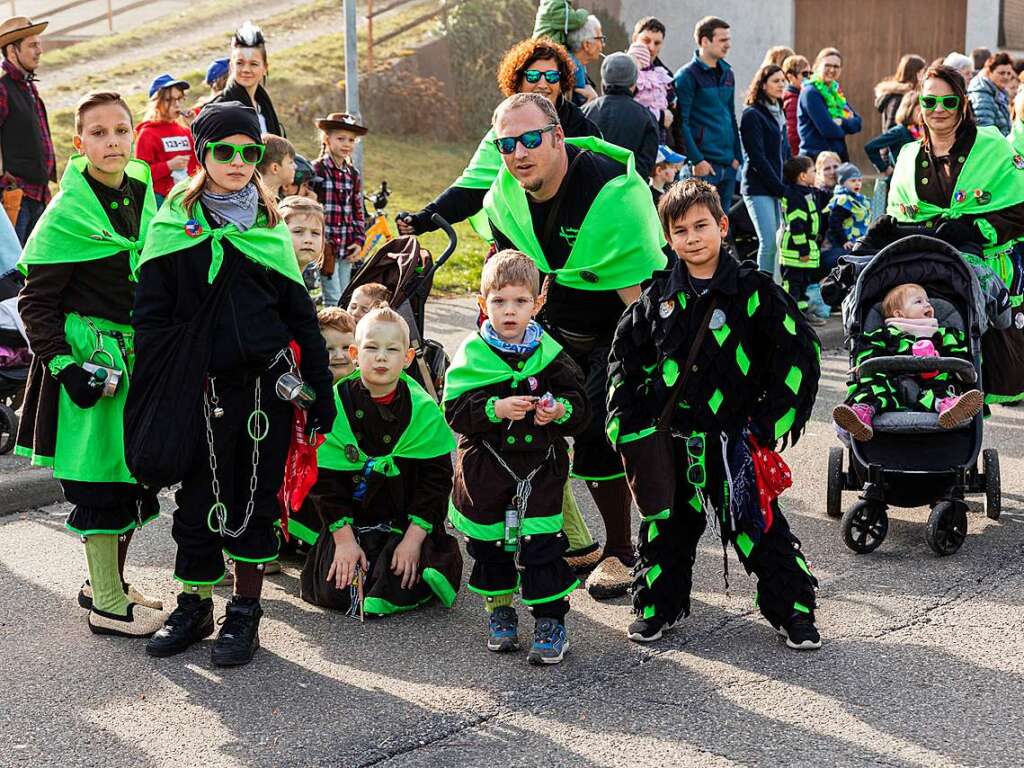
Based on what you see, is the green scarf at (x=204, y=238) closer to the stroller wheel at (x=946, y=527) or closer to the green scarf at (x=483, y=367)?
the green scarf at (x=483, y=367)

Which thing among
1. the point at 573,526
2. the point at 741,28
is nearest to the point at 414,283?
the point at 573,526

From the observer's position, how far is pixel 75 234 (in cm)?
525

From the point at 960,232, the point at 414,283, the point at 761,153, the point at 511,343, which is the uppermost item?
the point at 761,153

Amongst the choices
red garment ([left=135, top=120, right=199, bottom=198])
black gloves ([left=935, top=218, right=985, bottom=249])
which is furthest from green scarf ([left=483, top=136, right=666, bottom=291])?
red garment ([left=135, top=120, right=199, bottom=198])

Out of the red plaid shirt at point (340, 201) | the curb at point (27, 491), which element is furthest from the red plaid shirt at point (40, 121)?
the curb at point (27, 491)

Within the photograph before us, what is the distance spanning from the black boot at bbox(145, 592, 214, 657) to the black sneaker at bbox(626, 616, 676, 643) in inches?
61.9

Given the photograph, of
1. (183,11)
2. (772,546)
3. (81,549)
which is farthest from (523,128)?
(183,11)

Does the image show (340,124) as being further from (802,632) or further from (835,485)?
(802,632)

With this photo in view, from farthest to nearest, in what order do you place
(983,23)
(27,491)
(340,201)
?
1. (983,23)
2. (340,201)
3. (27,491)

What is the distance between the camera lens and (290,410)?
5281mm

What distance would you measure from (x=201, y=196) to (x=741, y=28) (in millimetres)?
19027

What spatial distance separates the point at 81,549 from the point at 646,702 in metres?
3.01

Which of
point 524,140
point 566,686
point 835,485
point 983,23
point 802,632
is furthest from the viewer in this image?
point 983,23

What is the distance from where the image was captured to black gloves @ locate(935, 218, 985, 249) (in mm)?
7086
